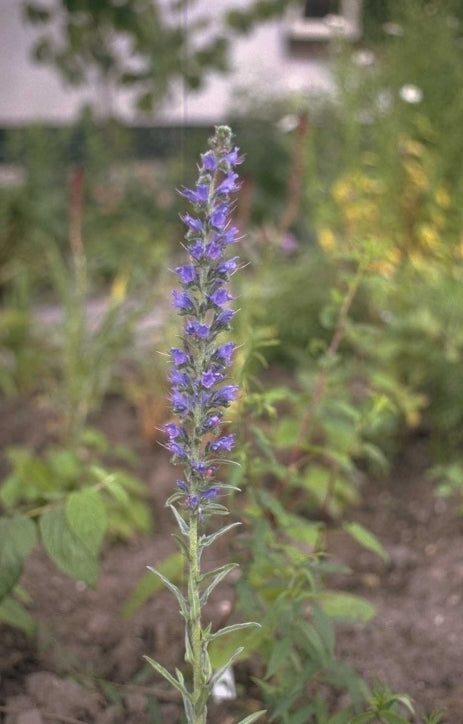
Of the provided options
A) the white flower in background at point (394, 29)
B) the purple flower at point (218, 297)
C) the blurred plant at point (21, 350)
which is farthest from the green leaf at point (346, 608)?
the white flower in background at point (394, 29)

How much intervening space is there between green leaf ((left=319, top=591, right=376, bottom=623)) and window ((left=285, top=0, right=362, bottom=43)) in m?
→ 3.03

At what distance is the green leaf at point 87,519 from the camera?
1932 millimetres

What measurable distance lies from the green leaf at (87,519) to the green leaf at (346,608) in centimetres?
53

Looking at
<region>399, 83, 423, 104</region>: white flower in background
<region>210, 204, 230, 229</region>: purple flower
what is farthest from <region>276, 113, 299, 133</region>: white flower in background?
<region>210, 204, 230, 229</region>: purple flower

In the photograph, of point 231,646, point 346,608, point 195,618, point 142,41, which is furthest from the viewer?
point 142,41

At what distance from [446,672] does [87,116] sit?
4551 mm

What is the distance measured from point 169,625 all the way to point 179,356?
1.19 meters

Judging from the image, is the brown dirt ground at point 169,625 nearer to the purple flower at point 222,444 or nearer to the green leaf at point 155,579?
the green leaf at point 155,579

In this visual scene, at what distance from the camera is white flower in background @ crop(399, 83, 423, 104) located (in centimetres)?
388

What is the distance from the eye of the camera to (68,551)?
1948mm

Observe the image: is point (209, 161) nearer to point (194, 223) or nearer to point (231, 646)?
point (194, 223)

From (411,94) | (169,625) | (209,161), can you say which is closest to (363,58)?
Result: (411,94)

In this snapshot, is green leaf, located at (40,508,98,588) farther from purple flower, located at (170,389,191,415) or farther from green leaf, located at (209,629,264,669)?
purple flower, located at (170,389,191,415)

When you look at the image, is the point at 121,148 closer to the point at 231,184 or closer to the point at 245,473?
the point at 245,473
